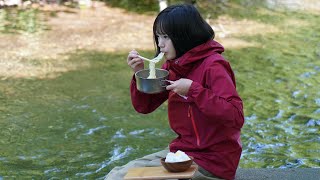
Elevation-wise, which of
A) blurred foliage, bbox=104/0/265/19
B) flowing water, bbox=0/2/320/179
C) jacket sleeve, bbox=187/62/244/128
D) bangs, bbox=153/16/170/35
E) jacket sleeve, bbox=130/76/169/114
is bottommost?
blurred foliage, bbox=104/0/265/19

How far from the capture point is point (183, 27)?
8.23ft

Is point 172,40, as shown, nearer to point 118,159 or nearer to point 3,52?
point 118,159

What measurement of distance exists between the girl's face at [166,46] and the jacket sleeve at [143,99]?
228 mm

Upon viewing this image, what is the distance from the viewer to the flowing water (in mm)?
4219

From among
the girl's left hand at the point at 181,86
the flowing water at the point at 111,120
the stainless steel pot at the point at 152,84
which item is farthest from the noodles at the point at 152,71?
the flowing water at the point at 111,120

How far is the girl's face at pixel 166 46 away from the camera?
2.55 meters

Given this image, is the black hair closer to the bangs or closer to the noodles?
the bangs

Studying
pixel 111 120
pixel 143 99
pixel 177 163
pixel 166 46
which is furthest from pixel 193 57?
pixel 111 120

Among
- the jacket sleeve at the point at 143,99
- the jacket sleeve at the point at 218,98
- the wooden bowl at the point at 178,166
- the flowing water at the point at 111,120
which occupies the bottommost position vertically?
the flowing water at the point at 111,120

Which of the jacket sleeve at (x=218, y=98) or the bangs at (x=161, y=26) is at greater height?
the bangs at (x=161, y=26)

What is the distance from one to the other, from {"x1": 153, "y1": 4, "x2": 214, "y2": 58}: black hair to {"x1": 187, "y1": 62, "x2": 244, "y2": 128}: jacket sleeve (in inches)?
7.2

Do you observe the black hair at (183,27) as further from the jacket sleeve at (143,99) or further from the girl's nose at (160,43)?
the jacket sleeve at (143,99)

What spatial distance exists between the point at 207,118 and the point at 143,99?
0.40 meters

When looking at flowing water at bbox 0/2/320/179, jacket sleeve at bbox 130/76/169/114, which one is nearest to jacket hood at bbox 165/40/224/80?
jacket sleeve at bbox 130/76/169/114
